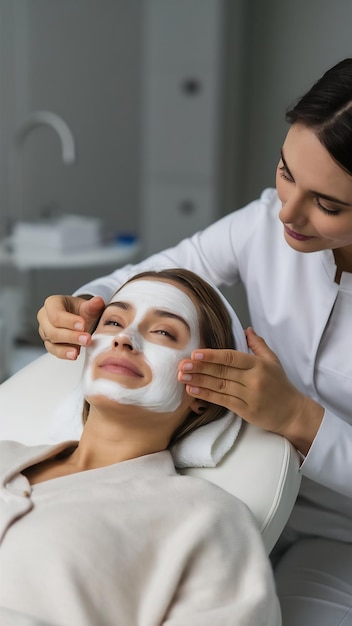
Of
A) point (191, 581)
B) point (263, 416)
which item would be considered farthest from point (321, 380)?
point (191, 581)

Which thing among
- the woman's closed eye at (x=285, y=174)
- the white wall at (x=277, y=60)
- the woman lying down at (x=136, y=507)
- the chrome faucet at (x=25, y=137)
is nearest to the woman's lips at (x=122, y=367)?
the woman lying down at (x=136, y=507)

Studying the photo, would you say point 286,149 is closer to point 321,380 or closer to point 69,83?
point 321,380

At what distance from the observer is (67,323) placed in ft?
4.45

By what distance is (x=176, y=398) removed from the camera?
1.31 m

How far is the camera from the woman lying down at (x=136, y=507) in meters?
1.08

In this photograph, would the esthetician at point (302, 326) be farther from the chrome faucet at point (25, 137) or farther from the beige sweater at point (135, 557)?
the chrome faucet at point (25, 137)

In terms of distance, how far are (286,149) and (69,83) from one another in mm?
2913

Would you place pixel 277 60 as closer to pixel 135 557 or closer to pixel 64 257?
pixel 64 257

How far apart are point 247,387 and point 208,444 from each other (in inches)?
5.8

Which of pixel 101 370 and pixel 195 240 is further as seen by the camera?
pixel 195 240

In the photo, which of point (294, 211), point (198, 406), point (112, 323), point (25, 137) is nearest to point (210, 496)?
point (198, 406)

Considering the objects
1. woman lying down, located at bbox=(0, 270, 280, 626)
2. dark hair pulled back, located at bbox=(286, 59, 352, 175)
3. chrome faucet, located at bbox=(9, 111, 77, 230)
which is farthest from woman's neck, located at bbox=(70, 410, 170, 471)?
chrome faucet, located at bbox=(9, 111, 77, 230)

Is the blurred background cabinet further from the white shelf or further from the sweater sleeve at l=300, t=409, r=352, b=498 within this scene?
the sweater sleeve at l=300, t=409, r=352, b=498

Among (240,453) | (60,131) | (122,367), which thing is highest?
(122,367)
